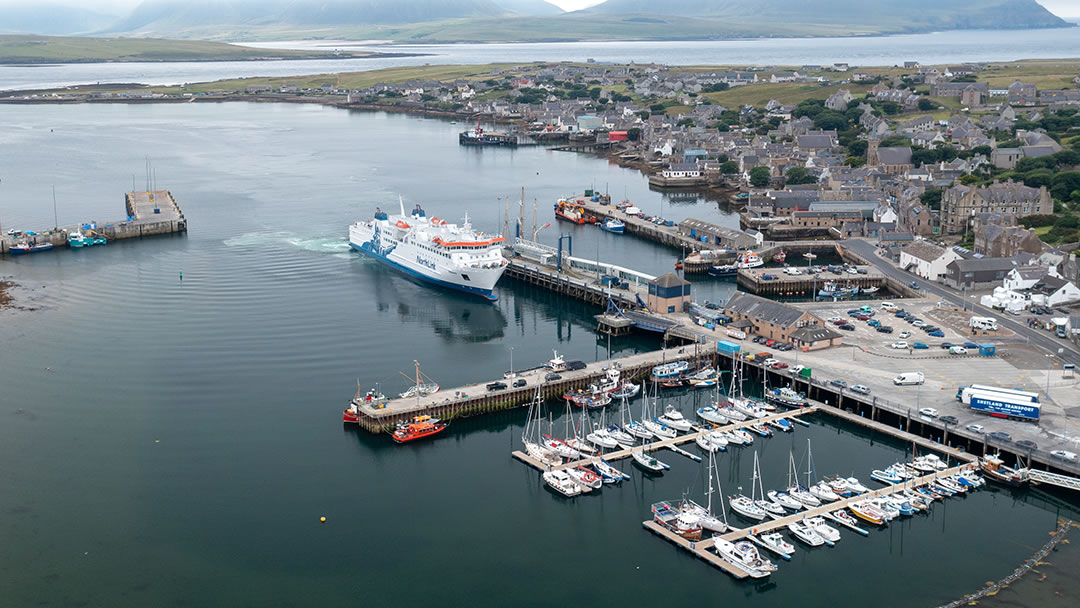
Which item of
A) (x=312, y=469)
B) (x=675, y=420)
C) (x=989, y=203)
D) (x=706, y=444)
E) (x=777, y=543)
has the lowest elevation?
(x=777, y=543)

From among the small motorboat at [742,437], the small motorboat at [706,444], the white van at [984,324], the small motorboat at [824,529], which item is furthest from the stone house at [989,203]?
the small motorboat at [824,529]

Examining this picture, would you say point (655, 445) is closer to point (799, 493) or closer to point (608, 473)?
point (608, 473)

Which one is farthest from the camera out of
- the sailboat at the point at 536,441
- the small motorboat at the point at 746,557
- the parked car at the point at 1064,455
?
the sailboat at the point at 536,441

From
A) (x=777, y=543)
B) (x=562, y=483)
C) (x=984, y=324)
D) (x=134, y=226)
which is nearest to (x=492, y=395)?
(x=562, y=483)

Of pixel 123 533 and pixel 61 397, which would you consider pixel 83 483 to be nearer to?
pixel 123 533

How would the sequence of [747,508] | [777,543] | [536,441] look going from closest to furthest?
[777,543]
[747,508]
[536,441]

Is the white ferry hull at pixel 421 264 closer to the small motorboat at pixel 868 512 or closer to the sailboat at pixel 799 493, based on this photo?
the sailboat at pixel 799 493
